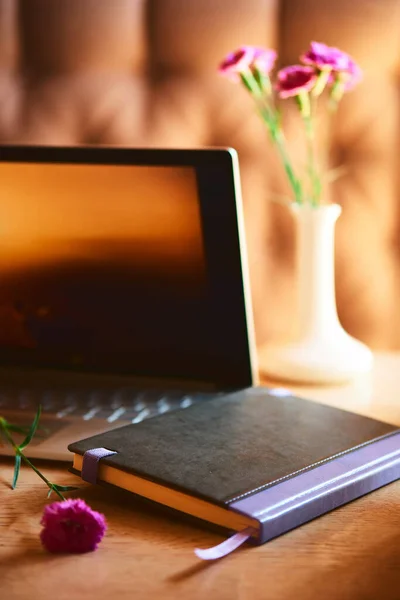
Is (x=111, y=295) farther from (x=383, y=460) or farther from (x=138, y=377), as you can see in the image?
(x=383, y=460)

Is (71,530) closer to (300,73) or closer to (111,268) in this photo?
(111,268)

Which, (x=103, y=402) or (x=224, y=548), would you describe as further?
(x=103, y=402)

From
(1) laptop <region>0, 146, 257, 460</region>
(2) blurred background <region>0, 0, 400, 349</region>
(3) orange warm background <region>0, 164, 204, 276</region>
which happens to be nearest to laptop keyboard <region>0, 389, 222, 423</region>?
(1) laptop <region>0, 146, 257, 460</region>

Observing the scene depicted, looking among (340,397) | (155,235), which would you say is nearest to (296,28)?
(155,235)

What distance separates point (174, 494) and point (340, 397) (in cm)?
40

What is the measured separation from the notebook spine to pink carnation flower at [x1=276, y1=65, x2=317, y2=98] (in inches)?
17.1

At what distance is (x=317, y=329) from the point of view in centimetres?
106

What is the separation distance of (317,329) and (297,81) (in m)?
0.31

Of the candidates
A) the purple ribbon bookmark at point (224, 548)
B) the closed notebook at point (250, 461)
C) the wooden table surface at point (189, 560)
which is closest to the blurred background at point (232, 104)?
the closed notebook at point (250, 461)

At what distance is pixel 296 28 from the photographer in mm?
1179

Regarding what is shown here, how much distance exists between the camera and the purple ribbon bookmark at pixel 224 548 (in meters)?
0.59

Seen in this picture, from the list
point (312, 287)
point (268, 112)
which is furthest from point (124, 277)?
point (268, 112)

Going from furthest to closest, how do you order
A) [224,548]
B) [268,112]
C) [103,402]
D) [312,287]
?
[268,112], [312,287], [103,402], [224,548]

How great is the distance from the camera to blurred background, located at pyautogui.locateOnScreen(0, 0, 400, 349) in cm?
118
